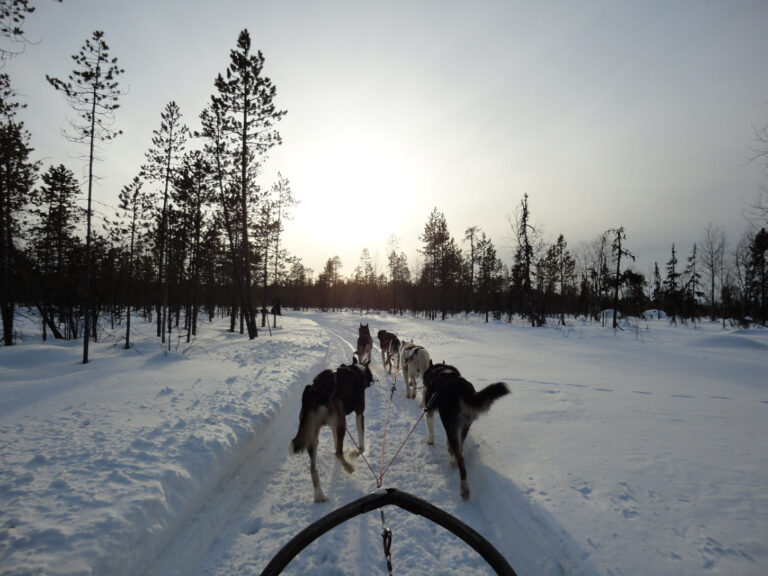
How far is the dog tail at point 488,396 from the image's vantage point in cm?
392

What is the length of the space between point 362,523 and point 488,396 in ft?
6.53

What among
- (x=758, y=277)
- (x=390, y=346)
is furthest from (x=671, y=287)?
(x=390, y=346)

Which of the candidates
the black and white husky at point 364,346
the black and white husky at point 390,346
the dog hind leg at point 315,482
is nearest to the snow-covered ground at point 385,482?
the dog hind leg at point 315,482

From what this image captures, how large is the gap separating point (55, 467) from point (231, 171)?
17.0m

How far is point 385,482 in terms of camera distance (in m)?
4.12

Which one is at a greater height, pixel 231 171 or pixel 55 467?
pixel 231 171

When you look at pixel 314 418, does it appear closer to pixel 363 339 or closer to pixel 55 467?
pixel 55 467

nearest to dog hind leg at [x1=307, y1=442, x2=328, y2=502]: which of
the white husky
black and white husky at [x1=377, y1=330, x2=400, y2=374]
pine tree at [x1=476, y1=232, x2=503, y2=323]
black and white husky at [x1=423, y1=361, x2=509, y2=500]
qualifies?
black and white husky at [x1=423, y1=361, x2=509, y2=500]

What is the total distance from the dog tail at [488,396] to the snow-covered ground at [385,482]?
913mm

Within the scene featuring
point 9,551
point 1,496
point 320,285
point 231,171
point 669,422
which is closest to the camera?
point 9,551

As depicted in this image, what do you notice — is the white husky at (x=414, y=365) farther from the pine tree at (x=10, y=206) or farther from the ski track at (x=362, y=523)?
the pine tree at (x=10, y=206)

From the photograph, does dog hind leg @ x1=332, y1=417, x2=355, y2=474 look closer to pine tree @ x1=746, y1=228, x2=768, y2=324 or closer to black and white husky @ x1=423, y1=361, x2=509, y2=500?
black and white husky @ x1=423, y1=361, x2=509, y2=500

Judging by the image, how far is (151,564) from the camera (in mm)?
2824

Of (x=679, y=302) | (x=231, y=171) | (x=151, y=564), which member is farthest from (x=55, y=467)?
(x=679, y=302)
